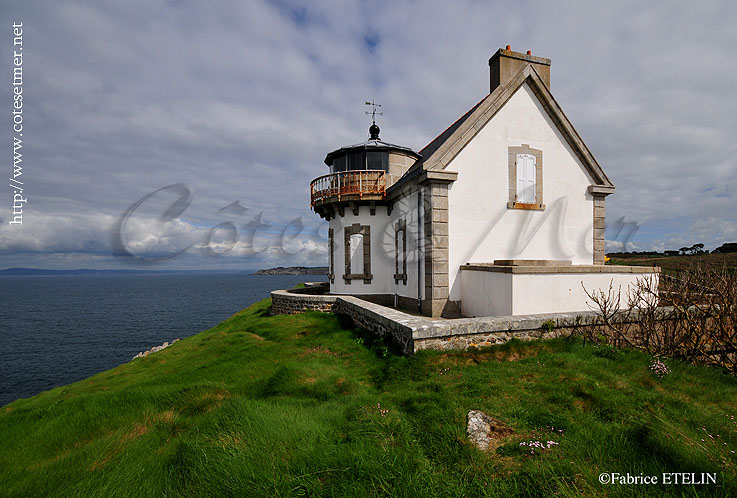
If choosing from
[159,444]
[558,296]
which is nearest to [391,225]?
Answer: [558,296]

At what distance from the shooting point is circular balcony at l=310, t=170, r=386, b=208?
1620 centimetres

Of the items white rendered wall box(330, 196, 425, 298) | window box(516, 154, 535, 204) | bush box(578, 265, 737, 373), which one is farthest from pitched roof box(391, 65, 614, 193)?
bush box(578, 265, 737, 373)

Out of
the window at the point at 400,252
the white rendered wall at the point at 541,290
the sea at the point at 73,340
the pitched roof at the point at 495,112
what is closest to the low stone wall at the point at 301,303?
the window at the point at 400,252

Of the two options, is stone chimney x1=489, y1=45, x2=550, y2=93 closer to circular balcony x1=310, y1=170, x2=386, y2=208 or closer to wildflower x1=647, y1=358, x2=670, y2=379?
circular balcony x1=310, y1=170, x2=386, y2=208

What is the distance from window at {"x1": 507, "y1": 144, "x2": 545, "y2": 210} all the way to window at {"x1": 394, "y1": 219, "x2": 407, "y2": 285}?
427 cm

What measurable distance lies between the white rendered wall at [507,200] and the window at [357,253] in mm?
5530

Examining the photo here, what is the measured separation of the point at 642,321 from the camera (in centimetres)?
841

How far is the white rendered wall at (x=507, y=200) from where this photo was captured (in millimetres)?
12203

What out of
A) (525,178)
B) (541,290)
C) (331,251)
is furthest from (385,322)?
(331,251)

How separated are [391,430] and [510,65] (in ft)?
45.2

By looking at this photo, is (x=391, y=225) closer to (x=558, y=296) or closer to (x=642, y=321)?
(x=558, y=296)

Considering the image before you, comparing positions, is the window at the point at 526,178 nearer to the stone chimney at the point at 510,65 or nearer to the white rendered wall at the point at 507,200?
the white rendered wall at the point at 507,200

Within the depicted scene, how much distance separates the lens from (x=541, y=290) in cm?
984

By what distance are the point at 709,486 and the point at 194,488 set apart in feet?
17.2
